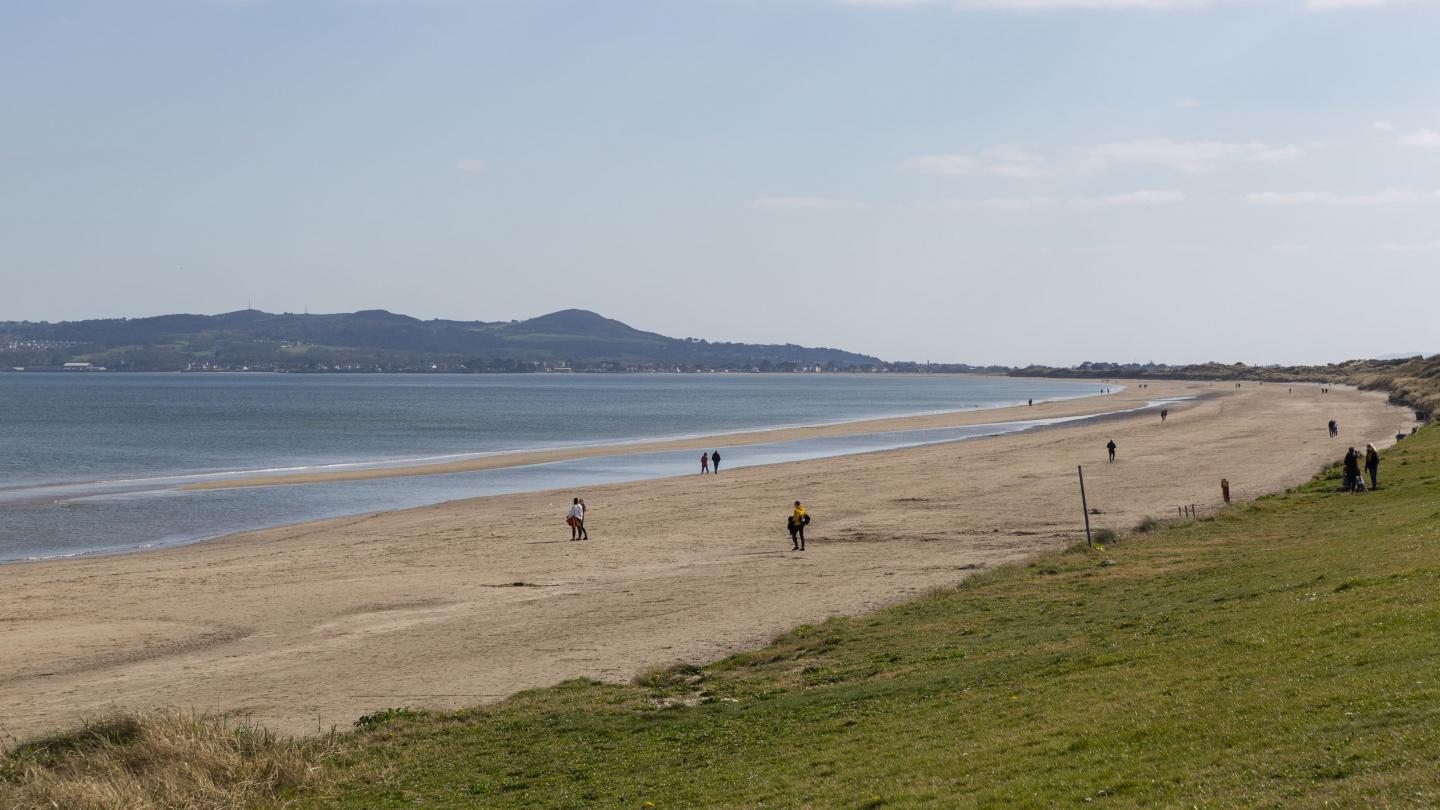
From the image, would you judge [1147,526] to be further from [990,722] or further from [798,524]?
[990,722]

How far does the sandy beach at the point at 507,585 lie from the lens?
66.4ft

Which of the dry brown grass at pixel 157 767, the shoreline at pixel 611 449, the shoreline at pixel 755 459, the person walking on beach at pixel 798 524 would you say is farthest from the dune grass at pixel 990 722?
the shoreline at pixel 611 449

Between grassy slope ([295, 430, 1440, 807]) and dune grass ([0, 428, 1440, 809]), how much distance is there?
4 centimetres

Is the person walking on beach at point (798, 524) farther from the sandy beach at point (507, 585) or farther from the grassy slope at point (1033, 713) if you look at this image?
the grassy slope at point (1033, 713)

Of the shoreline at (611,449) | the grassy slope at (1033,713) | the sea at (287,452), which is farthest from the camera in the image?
the shoreline at (611,449)

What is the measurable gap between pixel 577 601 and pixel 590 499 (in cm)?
2346

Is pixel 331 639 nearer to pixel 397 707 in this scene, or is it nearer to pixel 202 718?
pixel 397 707

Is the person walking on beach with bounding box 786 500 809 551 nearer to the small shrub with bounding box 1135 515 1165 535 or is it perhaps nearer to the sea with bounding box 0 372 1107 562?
the small shrub with bounding box 1135 515 1165 535

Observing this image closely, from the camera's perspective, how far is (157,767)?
13609mm

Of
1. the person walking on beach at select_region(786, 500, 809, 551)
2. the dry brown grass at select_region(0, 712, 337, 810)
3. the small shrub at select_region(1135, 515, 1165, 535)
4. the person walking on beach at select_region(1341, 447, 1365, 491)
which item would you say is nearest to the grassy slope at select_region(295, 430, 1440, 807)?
Answer: the dry brown grass at select_region(0, 712, 337, 810)

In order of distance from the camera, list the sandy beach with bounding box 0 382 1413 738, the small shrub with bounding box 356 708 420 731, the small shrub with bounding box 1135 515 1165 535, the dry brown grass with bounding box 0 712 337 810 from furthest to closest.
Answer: the small shrub with bounding box 1135 515 1165 535 → the sandy beach with bounding box 0 382 1413 738 → the small shrub with bounding box 356 708 420 731 → the dry brown grass with bounding box 0 712 337 810

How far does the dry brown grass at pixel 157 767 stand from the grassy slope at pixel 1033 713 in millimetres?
674

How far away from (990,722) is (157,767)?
31.8 ft

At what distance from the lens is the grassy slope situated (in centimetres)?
988
